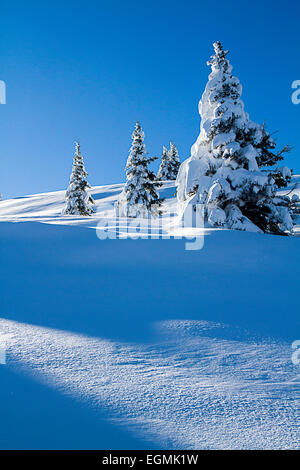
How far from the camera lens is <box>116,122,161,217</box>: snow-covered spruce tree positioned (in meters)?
22.6

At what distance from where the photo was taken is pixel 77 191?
27.2 metres

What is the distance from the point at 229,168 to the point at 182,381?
33.7ft

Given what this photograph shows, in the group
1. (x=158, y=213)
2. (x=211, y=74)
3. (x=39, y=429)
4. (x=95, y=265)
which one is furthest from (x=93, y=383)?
(x=158, y=213)

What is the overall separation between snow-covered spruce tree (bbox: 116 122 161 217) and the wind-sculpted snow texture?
1972 cm

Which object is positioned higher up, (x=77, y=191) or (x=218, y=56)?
(x=77, y=191)

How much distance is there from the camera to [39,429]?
1724 millimetres

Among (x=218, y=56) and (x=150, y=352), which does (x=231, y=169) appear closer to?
(x=218, y=56)

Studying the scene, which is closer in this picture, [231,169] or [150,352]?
[150,352]

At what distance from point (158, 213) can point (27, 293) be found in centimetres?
2040

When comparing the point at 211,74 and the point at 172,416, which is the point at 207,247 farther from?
the point at 211,74

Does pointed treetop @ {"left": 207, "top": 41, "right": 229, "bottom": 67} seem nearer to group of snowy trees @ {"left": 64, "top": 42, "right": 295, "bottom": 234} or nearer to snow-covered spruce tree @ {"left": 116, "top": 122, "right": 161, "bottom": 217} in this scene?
group of snowy trees @ {"left": 64, "top": 42, "right": 295, "bottom": 234}

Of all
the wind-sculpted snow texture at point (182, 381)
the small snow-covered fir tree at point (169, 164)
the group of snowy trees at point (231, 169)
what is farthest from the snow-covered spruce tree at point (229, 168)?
the small snow-covered fir tree at point (169, 164)

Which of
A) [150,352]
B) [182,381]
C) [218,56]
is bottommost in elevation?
[182,381]

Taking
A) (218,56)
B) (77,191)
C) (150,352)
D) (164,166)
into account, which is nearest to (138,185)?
(77,191)
